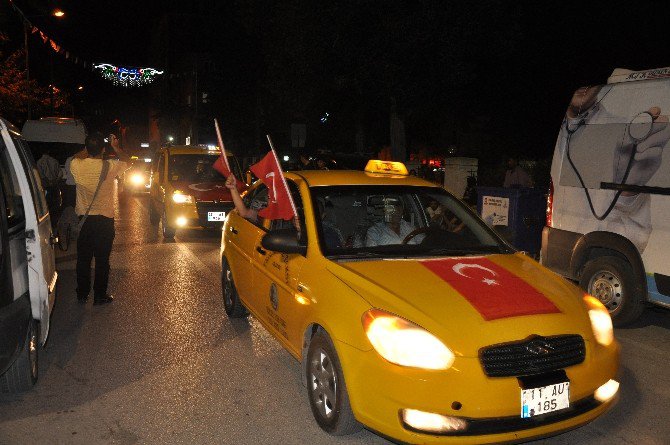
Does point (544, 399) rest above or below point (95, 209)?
below

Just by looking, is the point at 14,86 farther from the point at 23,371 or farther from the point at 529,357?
the point at 529,357

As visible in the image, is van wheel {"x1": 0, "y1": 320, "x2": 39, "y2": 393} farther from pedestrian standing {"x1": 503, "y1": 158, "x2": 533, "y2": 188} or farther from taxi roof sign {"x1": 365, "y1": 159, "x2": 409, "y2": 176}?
pedestrian standing {"x1": 503, "y1": 158, "x2": 533, "y2": 188}

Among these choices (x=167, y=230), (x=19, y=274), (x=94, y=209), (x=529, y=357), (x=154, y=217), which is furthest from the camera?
(x=154, y=217)

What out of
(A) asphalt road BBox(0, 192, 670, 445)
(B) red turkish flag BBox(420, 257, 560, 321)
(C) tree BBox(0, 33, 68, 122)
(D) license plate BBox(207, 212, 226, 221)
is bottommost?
(A) asphalt road BBox(0, 192, 670, 445)

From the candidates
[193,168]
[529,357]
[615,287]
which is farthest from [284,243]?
[193,168]

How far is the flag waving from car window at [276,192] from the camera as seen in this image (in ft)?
15.9

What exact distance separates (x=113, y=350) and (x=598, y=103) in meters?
5.34

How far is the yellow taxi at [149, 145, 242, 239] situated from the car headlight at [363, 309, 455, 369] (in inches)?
370

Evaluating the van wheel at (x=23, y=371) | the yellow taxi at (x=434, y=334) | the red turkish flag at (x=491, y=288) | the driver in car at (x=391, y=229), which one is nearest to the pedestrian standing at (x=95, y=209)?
the van wheel at (x=23, y=371)

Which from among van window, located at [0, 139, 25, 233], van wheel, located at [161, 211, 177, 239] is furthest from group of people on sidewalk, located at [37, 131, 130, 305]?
van wheel, located at [161, 211, 177, 239]

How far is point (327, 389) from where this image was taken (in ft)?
13.1

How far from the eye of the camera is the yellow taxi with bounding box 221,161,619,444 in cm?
339

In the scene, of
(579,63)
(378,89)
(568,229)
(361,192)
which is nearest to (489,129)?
(579,63)

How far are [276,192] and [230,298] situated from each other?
2222 millimetres
